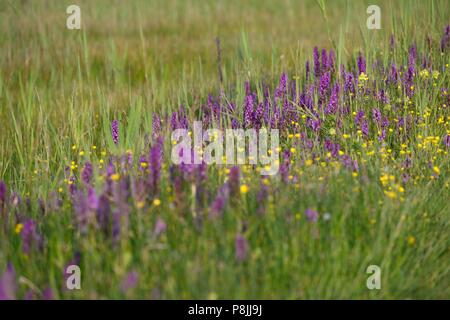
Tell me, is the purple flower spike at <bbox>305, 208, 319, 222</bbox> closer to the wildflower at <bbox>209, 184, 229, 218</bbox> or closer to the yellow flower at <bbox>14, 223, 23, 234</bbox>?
the wildflower at <bbox>209, 184, 229, 218</bbox>

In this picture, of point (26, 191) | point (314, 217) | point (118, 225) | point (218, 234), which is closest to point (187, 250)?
point (218, 234)

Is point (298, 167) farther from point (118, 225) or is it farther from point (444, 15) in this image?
point (444, 15)

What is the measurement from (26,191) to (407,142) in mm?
2323

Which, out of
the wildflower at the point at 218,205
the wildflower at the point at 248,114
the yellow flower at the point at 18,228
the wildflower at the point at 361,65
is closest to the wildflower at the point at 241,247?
the wildflower at the point at 218,205

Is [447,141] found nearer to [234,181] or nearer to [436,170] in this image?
[436,170]

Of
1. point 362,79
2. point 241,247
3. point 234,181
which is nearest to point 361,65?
point 362,79

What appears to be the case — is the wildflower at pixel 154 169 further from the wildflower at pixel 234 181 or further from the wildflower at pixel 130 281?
the wildflower at pixel 130 281

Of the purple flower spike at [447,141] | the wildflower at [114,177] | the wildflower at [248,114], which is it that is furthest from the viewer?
the wildflower at [248,114]

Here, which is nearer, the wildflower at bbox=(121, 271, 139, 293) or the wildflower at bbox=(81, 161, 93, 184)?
the wildflower at bbox=(121, 271, 139, 293)

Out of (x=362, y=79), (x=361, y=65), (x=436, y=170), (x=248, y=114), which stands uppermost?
(x=361, y=65)

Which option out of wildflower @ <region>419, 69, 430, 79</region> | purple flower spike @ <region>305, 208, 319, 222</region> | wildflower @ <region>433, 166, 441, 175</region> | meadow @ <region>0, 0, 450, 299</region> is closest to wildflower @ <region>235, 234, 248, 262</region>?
meadow @ <region>0, 0, 450, 299</region>

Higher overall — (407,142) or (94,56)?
(94,56)

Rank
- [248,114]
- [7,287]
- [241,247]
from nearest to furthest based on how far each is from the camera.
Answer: [7,287]
[241,247]
[248,114]

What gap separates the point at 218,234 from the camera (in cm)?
241
